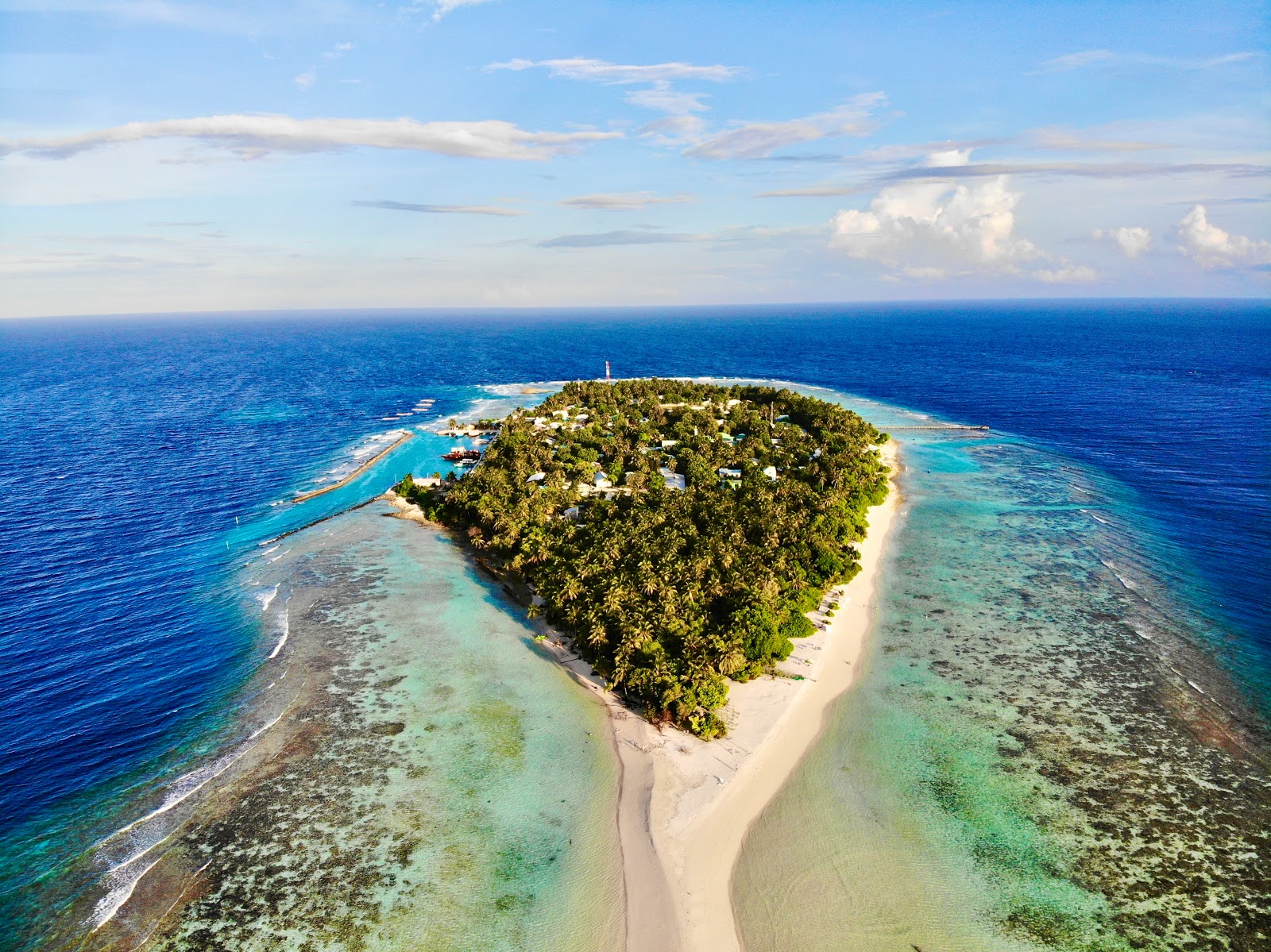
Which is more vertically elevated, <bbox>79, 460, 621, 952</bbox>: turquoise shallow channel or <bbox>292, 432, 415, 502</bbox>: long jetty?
<bbox>292, 432, 415, 502</bbox>: long jetty

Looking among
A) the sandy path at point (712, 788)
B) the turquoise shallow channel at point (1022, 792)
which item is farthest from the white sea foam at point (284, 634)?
the turquoise shallow channel at point (1022, 792)

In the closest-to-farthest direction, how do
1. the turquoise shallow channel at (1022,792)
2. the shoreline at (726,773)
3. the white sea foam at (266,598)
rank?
the turquoise shallow channel at (1022,792) < the shoreline at (726,773) < the white sea foam at (266,598)

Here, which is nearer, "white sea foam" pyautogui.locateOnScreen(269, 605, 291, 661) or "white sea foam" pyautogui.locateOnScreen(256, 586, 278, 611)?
"white sea foam" pyautogui.locateOnScreen(269, 605, 291, 661)

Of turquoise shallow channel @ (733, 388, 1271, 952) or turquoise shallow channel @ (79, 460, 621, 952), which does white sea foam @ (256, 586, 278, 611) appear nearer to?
turquoise shallow channel @ (79, 460, 621, 952)

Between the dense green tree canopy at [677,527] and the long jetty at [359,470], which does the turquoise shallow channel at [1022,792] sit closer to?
the dense green tree canopy at [677,527]

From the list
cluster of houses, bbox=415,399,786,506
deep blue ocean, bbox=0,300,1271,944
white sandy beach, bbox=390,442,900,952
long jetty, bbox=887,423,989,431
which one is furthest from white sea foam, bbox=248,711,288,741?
long jetty, bbox=887,423,989,431

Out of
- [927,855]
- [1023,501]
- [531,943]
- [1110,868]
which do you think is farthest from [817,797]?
[1023,501]

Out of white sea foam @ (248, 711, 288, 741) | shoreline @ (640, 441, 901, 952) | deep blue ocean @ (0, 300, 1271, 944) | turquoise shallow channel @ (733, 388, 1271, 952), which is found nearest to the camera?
turquoise shallow channel @ (733, 388, 1271, 952)
